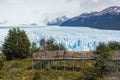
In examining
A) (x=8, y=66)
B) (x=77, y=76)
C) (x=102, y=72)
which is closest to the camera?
(x=102, y=72)

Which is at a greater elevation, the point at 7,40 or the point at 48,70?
the point at 7,40

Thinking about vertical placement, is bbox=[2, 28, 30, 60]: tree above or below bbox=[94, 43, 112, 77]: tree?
above

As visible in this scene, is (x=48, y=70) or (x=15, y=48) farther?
(x=15, y=48)

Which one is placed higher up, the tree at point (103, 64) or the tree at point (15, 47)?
the tree at point (15, 47)

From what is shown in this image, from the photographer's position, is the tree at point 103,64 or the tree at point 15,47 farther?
the tree at point 15,47

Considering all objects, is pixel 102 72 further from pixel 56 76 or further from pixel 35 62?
pixel 35 62

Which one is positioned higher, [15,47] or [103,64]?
[15,47]

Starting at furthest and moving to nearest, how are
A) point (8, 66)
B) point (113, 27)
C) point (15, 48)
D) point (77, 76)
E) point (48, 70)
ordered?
point (113, 27)
point (15, 48)
point (8, 66)
point (48, 70)
point (77, 76)

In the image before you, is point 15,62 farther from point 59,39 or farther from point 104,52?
point 59,39

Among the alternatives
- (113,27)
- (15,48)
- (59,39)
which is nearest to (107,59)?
(15,48)

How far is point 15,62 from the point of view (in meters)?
42.8

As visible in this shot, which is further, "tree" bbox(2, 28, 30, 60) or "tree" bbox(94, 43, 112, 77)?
"tree" bbox(2, 28, 30, 60)

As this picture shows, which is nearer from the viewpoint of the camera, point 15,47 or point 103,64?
point 103,64

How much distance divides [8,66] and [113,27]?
491 ft
